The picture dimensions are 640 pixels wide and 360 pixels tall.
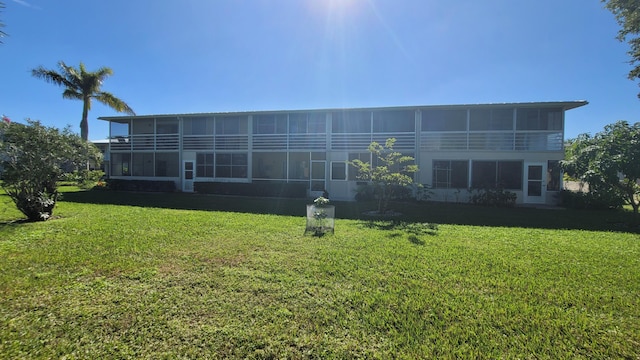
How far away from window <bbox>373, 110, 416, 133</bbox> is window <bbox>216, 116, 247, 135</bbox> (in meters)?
9.25

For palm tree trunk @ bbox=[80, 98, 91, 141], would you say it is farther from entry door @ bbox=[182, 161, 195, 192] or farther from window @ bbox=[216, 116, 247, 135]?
window @ bbox=[216, 116, 247, 135]

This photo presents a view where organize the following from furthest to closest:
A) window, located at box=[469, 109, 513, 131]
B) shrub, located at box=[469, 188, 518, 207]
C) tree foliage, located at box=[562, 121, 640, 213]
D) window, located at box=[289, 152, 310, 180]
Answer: window, located at box=[289, 152, 310, 180] < window, located at box=[469, 109, 513, 131] < shrub, located at box=[469, 188, 518, 207] < tree foliage, located at box=[562, 121, 640, 213]

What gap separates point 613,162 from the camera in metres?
9.73

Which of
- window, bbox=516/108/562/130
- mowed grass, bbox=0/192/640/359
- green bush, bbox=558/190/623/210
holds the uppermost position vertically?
window, bbox=516/108/562/130

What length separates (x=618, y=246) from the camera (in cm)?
715

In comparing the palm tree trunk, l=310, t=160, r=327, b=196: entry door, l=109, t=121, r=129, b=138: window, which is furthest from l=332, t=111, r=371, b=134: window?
the palm tree trunk

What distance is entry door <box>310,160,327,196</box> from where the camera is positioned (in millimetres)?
18578

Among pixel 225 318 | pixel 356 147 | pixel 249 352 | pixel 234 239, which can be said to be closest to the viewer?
pixel 249 352

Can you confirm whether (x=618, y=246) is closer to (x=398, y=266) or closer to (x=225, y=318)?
(x=398, y=266)

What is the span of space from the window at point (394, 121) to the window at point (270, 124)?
617cm

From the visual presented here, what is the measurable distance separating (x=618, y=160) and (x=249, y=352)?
12.8m

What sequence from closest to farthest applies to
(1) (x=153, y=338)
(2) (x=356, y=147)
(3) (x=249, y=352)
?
1. (3) (x=249, y=352)
2. (1) (x=153, y=338)
3. (2) (x=356, y=147)

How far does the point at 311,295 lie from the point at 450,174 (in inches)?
584

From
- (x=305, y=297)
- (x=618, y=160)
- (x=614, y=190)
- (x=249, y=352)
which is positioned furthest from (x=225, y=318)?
(x=614, y=190)
